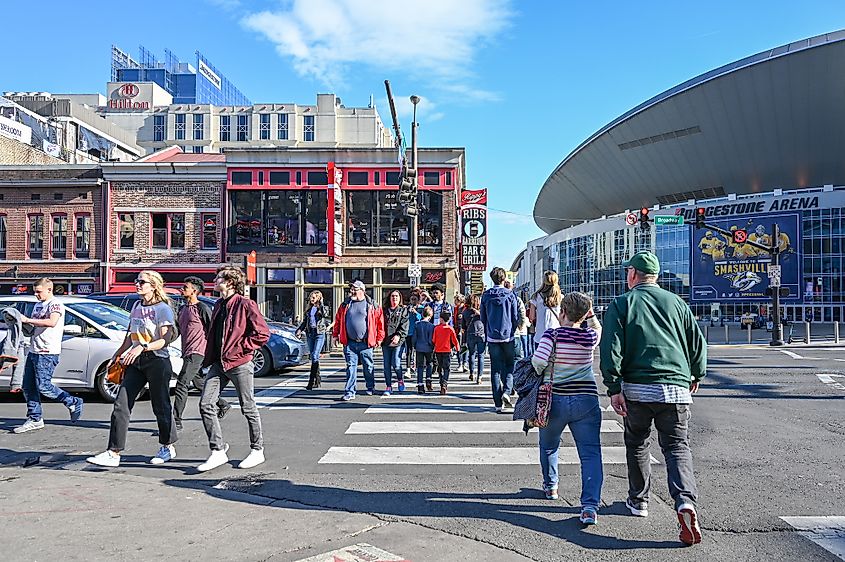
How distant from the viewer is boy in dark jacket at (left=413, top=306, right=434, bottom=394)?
37.7ft

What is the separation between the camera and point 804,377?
565 inches

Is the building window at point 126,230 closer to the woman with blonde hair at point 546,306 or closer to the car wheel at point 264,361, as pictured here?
the car wheel at point 264,361

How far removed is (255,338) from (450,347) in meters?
5.24

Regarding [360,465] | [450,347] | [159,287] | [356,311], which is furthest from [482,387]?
[159,287]

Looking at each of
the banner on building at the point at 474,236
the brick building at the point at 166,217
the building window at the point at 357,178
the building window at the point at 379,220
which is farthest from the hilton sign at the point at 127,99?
the banner on building at the point at 474,236

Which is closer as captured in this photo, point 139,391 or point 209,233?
point 139,391

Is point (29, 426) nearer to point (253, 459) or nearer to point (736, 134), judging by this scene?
point (253, 459)

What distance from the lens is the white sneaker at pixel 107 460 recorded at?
21.5 feet

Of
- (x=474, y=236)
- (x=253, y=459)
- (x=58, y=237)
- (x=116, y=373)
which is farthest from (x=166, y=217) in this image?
(x=253, y=459)

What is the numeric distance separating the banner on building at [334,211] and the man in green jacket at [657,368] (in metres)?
25.9

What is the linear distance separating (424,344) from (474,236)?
52.0 feet

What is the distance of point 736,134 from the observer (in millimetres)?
63594

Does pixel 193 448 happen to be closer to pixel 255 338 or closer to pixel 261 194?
pixel 255 338

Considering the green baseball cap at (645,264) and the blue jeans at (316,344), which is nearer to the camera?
the green baseball cap at (645,264)
